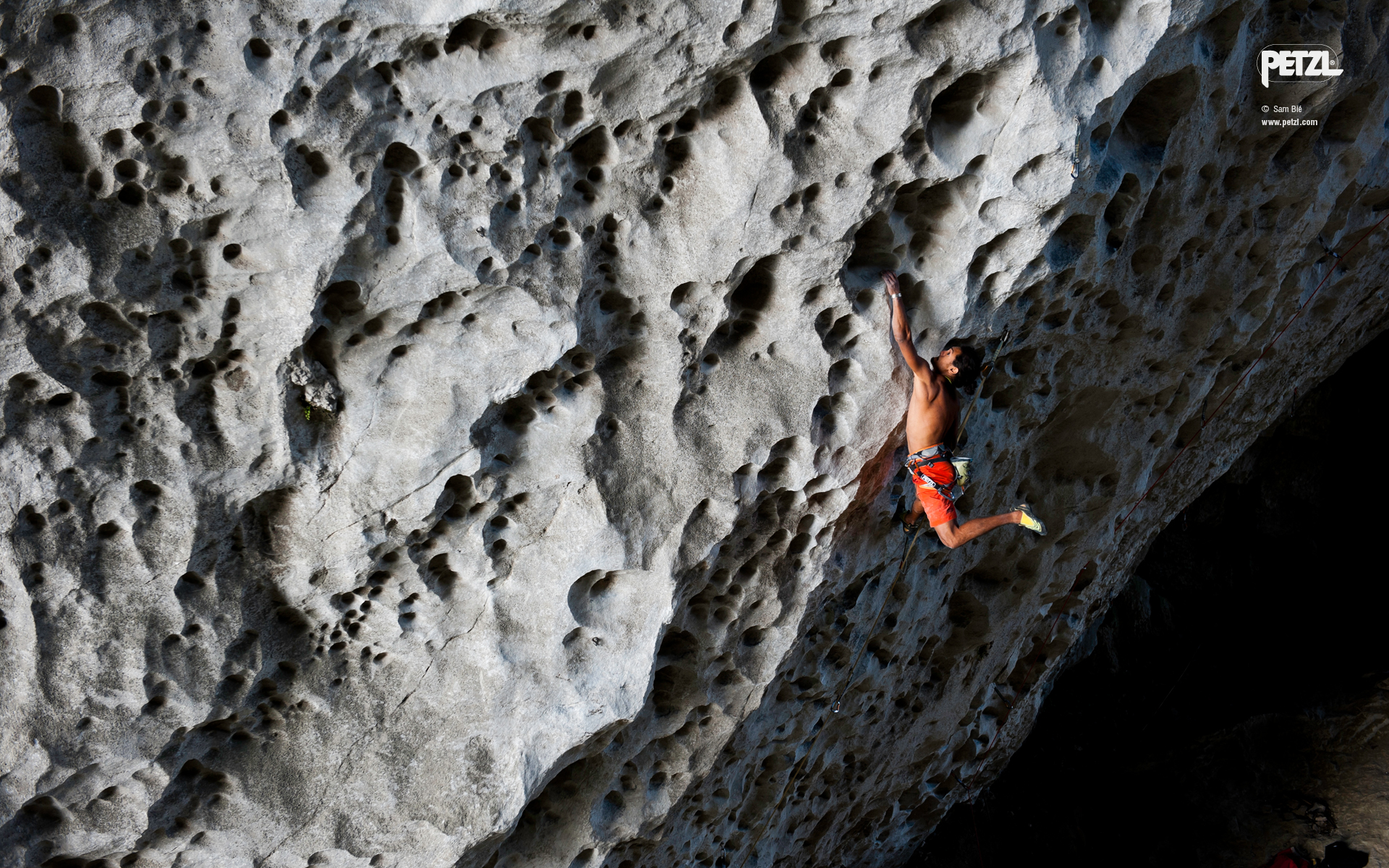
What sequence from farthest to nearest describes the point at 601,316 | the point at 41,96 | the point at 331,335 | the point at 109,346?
the point at 601,316 < the point at 331,335 < the point at 109,346 < the point at 41,96

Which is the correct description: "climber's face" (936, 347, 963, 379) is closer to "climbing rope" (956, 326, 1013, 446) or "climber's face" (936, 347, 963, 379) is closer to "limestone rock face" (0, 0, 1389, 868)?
"limestone rock face" (0, 0, 1389, 868)

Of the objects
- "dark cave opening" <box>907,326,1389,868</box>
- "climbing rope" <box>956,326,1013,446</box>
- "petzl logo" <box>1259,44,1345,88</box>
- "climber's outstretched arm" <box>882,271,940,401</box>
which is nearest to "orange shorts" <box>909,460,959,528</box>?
A: "climbing rope" <box>956,326,1013,446</box>

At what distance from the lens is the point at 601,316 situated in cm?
287

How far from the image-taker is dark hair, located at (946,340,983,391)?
3117mm

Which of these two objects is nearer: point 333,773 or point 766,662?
point 333,773

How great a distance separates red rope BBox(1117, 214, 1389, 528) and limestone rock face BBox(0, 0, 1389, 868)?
1141 millimetres

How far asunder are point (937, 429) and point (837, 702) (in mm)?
1421

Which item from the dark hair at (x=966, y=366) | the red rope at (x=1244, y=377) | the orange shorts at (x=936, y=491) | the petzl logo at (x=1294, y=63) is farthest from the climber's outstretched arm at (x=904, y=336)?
the red rope at (x=1244, y=377)

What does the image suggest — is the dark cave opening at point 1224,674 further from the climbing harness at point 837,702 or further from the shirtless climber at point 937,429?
the shirtless climber at point 937,429

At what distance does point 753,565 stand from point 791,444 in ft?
1.60

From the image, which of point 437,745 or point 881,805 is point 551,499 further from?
point 881,805

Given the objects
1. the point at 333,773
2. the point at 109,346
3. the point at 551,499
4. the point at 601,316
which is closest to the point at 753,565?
the point at 551,499

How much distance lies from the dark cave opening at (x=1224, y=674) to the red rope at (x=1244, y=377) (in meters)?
2.19

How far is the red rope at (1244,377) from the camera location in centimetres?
453
